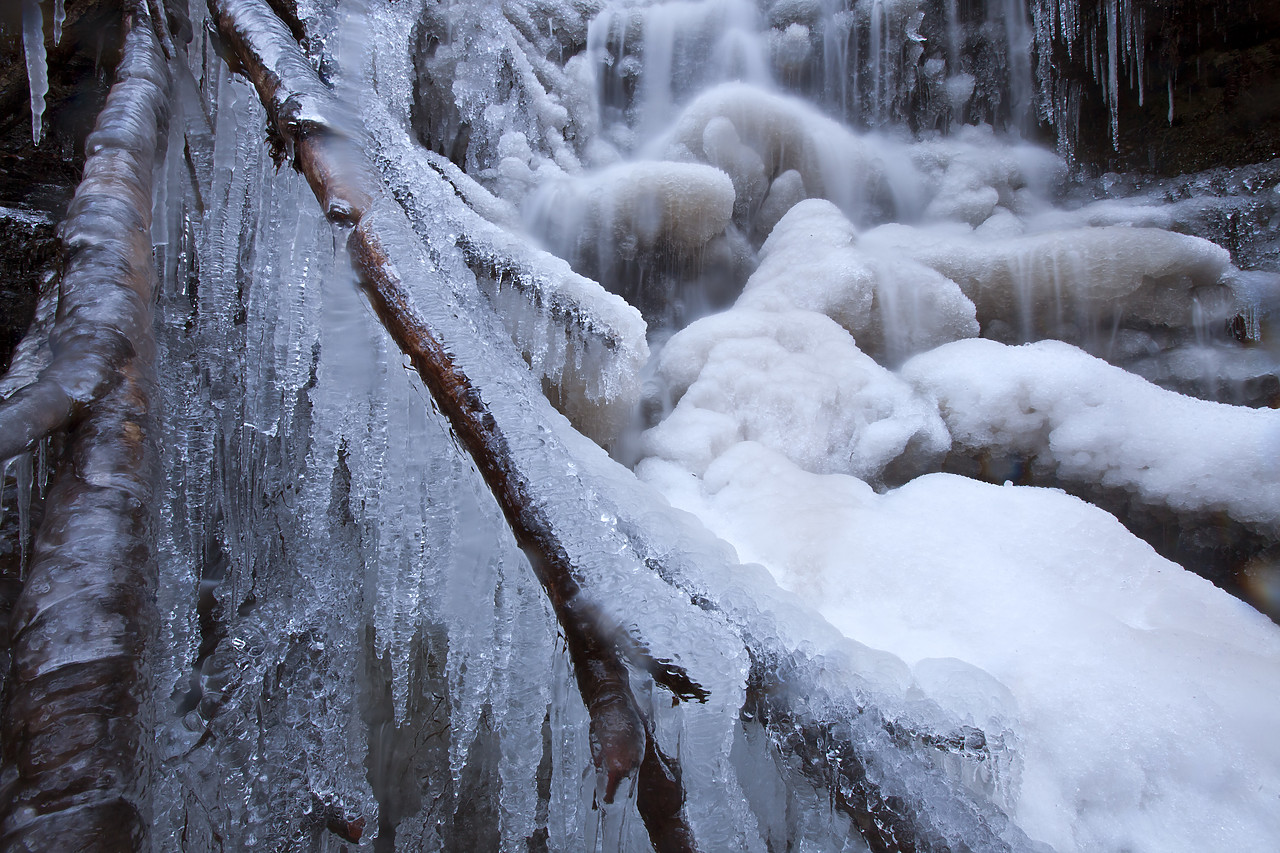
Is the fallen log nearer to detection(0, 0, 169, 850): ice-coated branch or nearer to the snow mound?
detection(0, 0, 169, 850): ice-coated branch

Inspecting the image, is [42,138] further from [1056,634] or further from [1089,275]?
[1089,275]

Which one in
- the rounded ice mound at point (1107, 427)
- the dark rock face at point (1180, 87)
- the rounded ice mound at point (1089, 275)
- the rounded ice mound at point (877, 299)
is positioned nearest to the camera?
the rounded ice mound at point (1107, 427)

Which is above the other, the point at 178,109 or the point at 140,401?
the point at 178,109

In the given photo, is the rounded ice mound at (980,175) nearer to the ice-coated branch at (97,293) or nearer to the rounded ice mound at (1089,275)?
the rounded ice mound at (1089,275)

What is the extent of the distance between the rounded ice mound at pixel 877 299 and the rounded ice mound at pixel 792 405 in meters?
0.33

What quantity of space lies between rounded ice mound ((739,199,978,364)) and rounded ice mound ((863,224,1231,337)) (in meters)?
0.33

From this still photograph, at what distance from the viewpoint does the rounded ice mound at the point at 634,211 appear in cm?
356

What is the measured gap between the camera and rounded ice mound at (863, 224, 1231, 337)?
336 cm

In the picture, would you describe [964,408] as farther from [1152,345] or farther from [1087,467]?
[1152,345]

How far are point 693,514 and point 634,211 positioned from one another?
233cm

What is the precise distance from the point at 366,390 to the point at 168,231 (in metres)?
1.11

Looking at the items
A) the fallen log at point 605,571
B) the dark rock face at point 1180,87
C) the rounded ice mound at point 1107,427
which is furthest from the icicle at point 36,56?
the dark rock face at point 1180,87

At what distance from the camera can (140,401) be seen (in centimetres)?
99

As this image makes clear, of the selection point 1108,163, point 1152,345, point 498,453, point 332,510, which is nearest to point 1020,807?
point 498,453
